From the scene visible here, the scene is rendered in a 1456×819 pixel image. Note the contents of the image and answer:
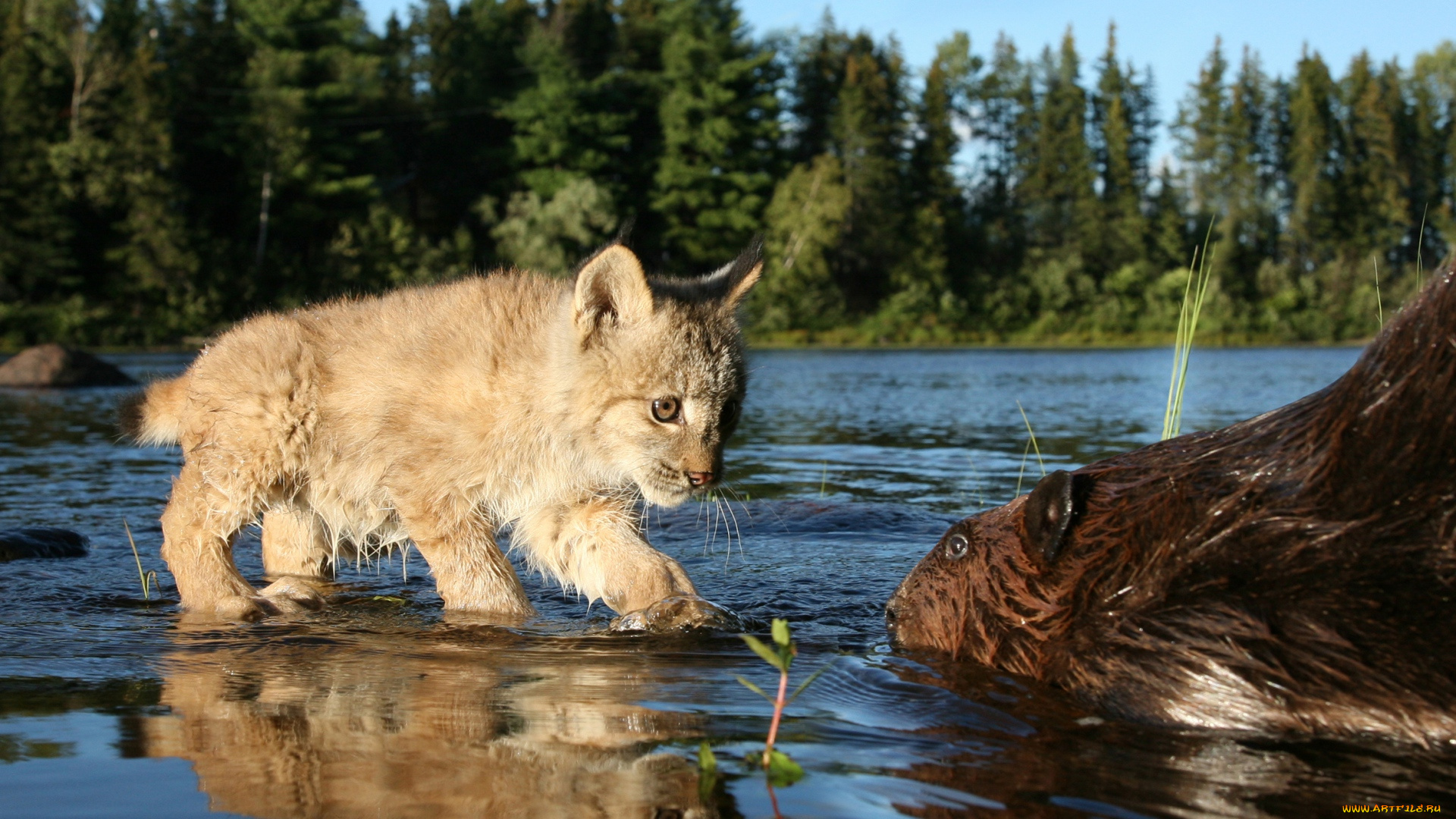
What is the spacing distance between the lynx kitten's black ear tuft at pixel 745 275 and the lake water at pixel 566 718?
5.15 ft

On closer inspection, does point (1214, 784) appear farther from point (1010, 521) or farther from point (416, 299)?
point (416, 299)

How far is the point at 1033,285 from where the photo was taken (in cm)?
7594

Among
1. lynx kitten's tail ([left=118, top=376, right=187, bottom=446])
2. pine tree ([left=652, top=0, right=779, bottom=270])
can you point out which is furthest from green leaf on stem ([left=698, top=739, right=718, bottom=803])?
pine tree ([left=652, top=0, right=779, bottom=270])

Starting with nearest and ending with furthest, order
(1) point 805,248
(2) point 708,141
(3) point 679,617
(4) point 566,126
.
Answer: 1. (3) point 679,617
2. (4) point 566,126
3. (1) point 805,248
4. (2) point 708,141

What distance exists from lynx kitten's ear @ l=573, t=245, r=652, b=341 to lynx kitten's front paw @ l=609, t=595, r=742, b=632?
137 centimetres

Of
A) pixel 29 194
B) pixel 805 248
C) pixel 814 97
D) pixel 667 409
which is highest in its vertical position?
pixel 814 97

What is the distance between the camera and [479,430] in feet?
20.0

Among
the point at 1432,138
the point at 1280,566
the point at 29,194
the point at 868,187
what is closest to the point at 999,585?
the point at 1280,566

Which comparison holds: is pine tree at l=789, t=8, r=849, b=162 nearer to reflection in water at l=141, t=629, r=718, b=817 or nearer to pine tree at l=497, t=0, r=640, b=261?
pine tree at l=497, t=0, r=640, b=261

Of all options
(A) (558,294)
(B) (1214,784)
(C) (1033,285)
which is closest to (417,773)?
(B) (1214,784)

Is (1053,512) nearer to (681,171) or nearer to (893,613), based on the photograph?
(893,613)

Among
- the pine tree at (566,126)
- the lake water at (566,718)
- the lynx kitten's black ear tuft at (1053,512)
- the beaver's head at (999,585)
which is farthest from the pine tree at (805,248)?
the lynx kitten's black ear tuft at (1053,512)

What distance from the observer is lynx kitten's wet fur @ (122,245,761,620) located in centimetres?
605

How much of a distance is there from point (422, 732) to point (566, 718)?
463 mm
